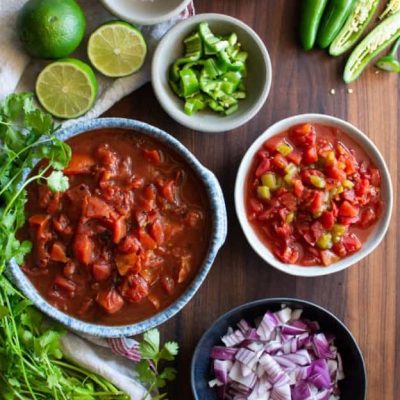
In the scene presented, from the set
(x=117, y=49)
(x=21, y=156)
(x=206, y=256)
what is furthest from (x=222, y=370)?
(x=117, y=49)

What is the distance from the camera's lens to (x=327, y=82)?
11.6ft

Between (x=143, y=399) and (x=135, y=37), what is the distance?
5.26 ft

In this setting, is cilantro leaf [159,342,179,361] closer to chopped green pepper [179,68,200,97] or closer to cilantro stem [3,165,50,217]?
cilantro stem [3,165,50,217]

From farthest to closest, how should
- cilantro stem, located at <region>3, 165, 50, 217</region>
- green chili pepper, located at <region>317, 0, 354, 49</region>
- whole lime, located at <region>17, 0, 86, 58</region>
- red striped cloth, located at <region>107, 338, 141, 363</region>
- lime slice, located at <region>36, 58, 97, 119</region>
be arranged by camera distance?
green chili pepper, located at <region>317, 0, 354, 49</region>
red striped cloth, located at <region>107, 338, 141, 363</region>
lime slice, located at <region>36, 58, 97, 119</region>
whole lime, located at <region>17, 0, 86, 58</region>
cilantro stem, located at <region>3, 165, 50, 217</region>

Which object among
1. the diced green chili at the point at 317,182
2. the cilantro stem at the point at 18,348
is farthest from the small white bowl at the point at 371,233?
the cilantro stem at the point at 18,348

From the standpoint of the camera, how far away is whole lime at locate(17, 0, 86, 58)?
3074mm

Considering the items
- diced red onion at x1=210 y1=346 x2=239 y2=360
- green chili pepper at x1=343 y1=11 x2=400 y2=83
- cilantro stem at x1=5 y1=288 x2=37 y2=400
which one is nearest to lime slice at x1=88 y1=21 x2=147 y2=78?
green chili pepper at x1=343 y1=11 x2=400 y2=83

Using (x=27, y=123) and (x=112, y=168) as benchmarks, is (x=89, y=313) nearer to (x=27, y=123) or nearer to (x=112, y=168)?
(x=112, y=168)

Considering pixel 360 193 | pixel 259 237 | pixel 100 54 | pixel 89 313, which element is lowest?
pixel 89 313

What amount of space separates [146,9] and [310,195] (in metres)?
1.14

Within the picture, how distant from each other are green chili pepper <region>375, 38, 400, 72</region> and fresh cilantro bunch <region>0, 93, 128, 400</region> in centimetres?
157

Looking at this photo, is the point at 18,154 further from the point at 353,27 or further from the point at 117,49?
the point at 353,27

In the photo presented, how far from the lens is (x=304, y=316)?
343cm

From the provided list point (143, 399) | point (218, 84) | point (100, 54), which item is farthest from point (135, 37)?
point (143, 399)
